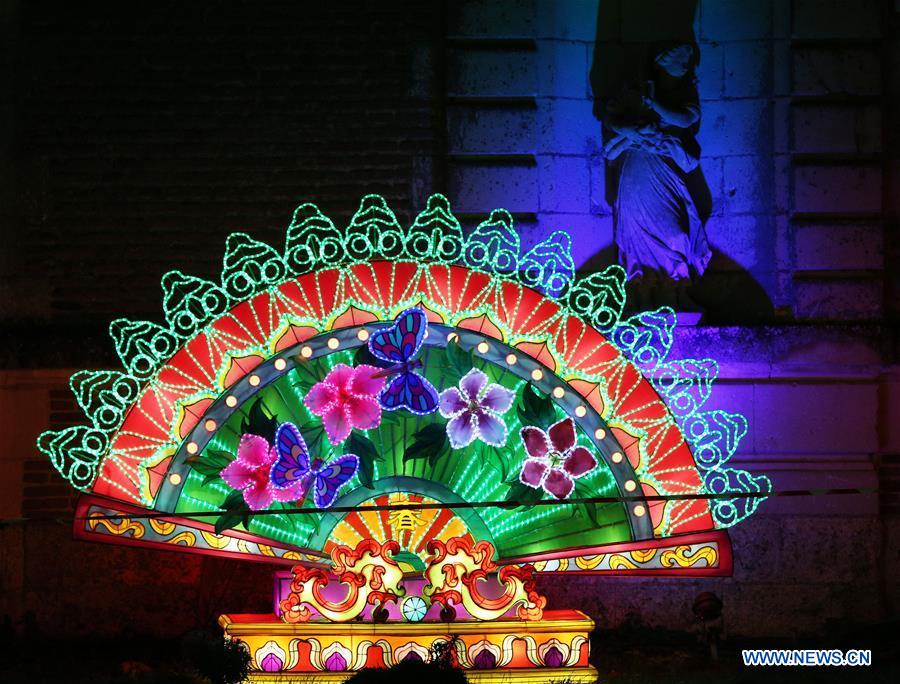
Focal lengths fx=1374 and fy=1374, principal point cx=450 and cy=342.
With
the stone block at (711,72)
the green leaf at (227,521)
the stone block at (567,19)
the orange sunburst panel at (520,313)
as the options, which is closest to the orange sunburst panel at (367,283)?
the orange sunburst panel at (520,313)

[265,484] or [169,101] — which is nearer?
[265,484]

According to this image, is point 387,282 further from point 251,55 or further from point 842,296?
point 842,296

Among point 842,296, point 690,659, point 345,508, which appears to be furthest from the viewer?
point 842,296

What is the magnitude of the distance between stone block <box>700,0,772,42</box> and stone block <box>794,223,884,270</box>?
5.64 ft

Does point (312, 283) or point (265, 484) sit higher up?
point (312, 283)

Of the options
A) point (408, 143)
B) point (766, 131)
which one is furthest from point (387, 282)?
point (766, 131)

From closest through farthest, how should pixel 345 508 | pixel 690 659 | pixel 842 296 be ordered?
pixel 345 508, pixel 690 659, pixel 842 296

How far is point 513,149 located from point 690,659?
445cm

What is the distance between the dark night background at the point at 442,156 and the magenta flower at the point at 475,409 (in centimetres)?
271

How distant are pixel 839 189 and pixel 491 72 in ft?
10.2

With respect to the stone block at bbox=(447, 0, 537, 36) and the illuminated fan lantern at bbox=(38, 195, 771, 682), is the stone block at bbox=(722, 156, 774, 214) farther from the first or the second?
the illuminated fan lantern at bbox=(38, 195, 771, 682)

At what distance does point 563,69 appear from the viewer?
1180 centimetres

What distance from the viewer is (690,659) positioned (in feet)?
35.3

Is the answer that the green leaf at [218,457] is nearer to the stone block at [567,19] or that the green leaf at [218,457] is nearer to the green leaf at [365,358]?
the green leaf at [365,358]
